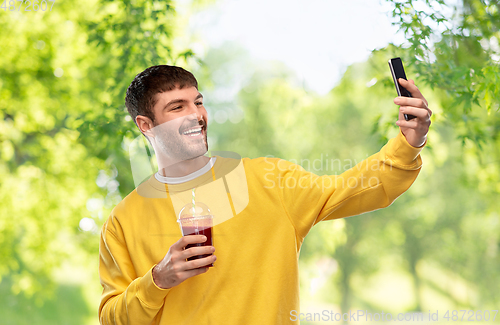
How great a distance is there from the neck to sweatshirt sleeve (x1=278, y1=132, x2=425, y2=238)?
301mm

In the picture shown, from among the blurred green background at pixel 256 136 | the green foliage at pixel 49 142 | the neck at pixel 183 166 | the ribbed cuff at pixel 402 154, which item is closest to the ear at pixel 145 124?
the neck at pixel 183 166

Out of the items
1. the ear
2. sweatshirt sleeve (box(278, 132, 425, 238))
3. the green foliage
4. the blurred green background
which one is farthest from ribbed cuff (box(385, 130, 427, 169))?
the green foliage

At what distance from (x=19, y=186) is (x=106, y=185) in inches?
63.1

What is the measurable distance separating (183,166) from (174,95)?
0.87 feet

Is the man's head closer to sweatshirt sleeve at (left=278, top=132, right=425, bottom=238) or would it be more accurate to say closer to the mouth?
the mouth

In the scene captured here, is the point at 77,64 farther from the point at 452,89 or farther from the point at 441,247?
the point at 441,247

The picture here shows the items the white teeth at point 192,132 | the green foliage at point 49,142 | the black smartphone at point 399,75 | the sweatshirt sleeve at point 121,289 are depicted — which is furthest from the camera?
the green foliage at point 49,142

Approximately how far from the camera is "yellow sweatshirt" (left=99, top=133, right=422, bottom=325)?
1.25m

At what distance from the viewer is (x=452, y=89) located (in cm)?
235

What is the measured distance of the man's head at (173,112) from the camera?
56.7 inches

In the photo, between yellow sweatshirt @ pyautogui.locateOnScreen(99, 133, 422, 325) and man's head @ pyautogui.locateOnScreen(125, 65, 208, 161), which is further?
man's head @ pyautogui.locateOnScreen(125, 65, 208, 161)

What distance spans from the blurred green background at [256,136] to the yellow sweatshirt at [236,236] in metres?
1.13

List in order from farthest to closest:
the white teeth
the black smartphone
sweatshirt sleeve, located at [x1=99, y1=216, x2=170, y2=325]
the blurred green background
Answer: the blurred green background → the white teeth → sweatshirt sleeve, located at [x1=99, y1=216, x2=170, y2=325] → the black smartphone

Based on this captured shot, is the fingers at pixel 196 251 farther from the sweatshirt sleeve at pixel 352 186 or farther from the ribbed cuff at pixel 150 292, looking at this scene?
the sweatshirt sleeve at pixel 352 186
